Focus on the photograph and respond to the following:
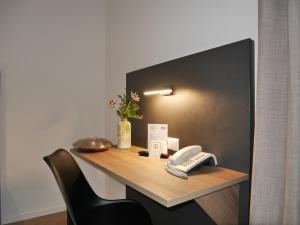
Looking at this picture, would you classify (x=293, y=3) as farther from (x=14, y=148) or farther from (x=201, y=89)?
(x=14, y=148)

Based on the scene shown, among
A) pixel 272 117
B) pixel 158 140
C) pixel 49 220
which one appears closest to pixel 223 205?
pixel 272 117

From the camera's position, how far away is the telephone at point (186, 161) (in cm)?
110

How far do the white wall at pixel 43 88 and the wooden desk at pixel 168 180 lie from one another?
4.18 feet

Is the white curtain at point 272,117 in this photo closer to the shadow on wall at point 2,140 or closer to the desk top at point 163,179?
the desk top at point 163,179

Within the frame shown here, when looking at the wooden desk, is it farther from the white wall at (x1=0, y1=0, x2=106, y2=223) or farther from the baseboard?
the baseboard

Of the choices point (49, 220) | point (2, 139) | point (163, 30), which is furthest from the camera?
point (49, 220)

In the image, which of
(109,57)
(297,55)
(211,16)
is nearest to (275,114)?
(297,55)

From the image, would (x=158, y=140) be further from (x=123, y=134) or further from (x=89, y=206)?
(x=89, y=206)

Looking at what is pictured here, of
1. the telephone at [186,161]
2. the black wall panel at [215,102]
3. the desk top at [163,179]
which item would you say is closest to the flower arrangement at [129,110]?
the black wall panel at [215,102]

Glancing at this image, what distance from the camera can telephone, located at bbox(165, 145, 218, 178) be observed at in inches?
43.4

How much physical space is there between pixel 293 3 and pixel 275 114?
0.45m

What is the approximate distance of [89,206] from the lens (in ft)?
4.85

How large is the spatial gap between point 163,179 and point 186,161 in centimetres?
20

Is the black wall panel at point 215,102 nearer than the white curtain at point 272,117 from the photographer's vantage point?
No
